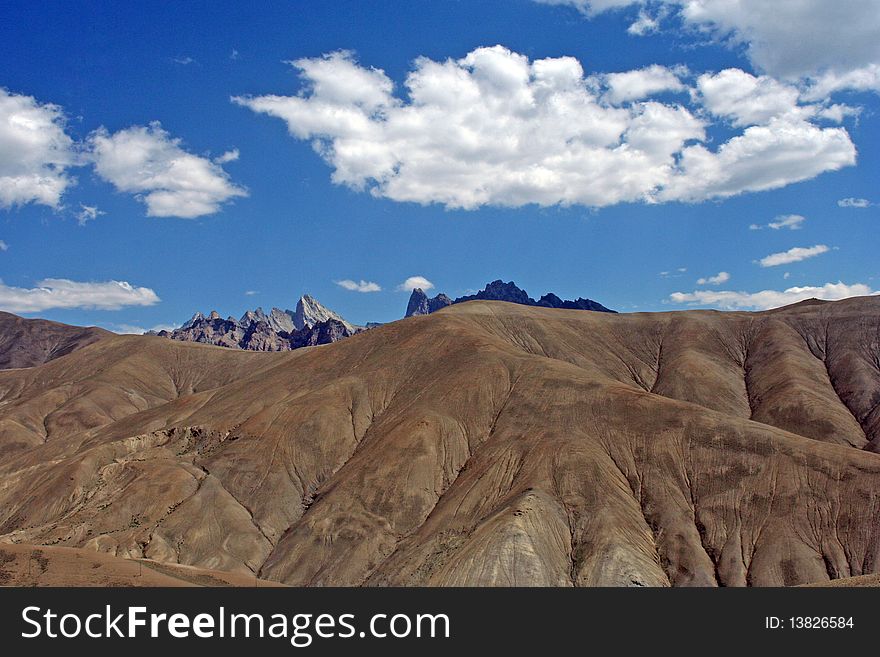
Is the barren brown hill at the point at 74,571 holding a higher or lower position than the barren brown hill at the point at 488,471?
lower

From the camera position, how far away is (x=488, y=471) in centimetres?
9662

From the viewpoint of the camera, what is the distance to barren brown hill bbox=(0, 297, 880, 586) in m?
78.8

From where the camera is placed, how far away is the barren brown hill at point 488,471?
78.8m

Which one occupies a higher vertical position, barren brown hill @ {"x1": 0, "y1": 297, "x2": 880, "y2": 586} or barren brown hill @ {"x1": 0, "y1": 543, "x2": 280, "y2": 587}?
barren brown hill @ {"x1": 0, "y1": 297, "x2": 880, "y2": 586}

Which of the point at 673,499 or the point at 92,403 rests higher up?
the point at 92,403

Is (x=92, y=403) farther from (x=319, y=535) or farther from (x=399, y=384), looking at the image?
(x=319, y=535)

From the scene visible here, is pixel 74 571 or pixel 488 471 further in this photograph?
pixel 488 471

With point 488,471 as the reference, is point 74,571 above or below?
below

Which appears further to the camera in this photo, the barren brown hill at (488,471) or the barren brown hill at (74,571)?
the barren brown hill at (488,471)

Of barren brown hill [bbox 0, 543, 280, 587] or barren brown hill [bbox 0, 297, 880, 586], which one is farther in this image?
barren brown hill [bbox 0, 297, 880, 586]

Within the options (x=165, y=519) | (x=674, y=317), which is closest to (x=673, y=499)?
(x=165, y=519)
